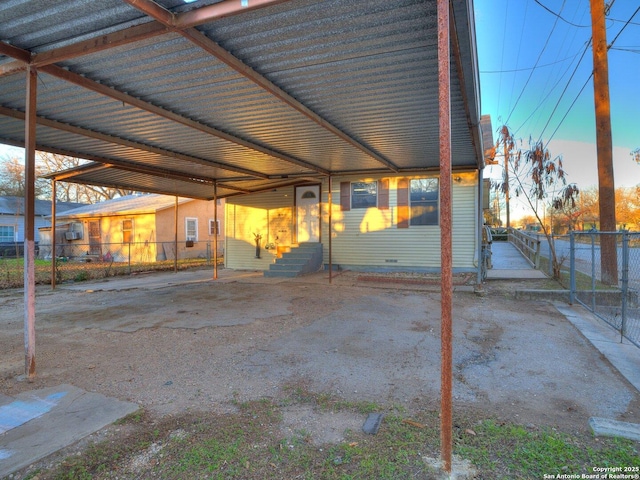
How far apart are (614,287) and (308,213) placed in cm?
877

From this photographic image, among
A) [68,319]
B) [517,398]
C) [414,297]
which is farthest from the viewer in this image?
[414,297]

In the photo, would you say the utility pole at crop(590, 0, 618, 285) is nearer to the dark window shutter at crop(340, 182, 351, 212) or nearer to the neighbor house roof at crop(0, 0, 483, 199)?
the neighbor house roof at crop(0, 0, 483, 199)

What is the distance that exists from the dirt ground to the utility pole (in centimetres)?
315

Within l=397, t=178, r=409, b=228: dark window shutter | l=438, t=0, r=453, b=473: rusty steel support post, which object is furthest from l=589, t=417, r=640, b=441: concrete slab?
l=397, t=178, r=409, b=228: dark window shutter

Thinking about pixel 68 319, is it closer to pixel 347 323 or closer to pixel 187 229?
pixel 347 323

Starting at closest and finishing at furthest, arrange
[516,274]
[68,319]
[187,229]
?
[68,319] → [516,274] → [187,229]

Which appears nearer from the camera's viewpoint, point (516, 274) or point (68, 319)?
point (68, 319)

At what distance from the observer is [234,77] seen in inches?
178

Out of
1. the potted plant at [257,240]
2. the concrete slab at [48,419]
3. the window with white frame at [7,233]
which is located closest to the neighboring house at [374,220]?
the potted plant at [257,240]

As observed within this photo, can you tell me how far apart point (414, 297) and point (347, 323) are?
108 inches

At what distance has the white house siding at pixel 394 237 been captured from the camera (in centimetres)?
1069

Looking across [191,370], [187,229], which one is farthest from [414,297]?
[187,229]

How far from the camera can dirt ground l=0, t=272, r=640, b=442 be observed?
10.7ft

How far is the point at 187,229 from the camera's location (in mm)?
21859
